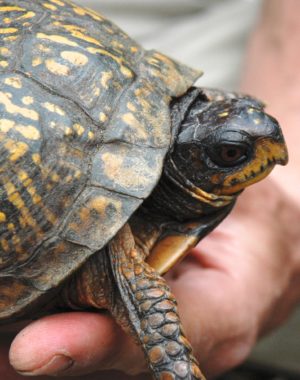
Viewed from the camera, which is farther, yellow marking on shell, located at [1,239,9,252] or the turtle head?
the turtle head

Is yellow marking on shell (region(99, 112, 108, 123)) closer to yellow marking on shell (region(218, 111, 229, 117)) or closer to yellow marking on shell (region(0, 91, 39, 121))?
yellow marking on shell (region(0, 91, 39, 121))

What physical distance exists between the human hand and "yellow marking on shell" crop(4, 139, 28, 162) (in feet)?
0.91

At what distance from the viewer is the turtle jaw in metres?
1.16

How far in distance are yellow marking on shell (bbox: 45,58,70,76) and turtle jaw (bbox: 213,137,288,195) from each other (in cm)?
34

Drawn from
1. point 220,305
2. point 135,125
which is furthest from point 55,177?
point 220,305

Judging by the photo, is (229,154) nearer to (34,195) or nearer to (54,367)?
(34,195)

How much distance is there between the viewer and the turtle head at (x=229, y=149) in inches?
45.4

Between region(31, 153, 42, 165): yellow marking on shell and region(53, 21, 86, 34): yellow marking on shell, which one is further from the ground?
region(53, 21, 86, 34): yellow marking on shell

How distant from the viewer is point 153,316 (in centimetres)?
106

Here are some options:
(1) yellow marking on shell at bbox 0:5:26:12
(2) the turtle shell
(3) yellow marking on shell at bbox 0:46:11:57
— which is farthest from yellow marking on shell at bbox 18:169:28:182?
(1) yellow marking on shell at bbox 0:5:26:12

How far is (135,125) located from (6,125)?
0.22 m

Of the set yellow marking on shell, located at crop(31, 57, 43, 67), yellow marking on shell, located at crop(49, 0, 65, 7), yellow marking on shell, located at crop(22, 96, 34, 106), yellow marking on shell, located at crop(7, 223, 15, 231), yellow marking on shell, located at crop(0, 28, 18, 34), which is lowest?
yellow marking on shell, located at crop(7, 223, 15, 231)

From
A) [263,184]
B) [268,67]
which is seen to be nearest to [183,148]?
[263,184]

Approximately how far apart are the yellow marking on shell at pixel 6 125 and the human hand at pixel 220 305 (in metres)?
0.32
